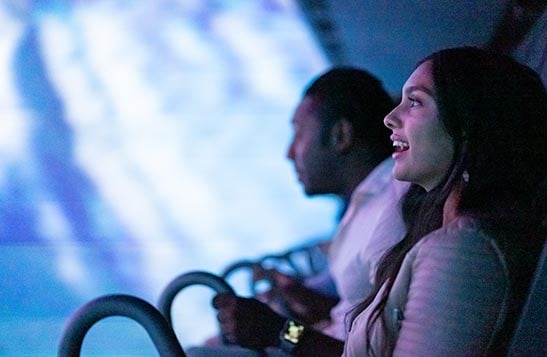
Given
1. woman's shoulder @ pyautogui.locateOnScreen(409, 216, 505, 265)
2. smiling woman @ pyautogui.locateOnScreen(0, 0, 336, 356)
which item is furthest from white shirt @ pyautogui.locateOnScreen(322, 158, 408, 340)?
smiling woman @ pyautogui.locateOnScreen(0, 0, 336, 356)

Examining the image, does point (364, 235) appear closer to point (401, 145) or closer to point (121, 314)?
point (401, 145)

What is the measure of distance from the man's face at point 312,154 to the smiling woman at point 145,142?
2.20 m

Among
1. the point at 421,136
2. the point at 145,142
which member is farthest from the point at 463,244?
the point at 145,142

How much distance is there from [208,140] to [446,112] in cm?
436

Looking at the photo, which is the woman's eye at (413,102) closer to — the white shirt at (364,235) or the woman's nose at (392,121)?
the woman's nose at (392,121)

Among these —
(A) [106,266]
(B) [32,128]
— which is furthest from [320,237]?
(B) [32,128]

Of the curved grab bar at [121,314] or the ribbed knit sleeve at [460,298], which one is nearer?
the ribbed knit sleeve at [460,298]

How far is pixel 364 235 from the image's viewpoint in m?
2.22

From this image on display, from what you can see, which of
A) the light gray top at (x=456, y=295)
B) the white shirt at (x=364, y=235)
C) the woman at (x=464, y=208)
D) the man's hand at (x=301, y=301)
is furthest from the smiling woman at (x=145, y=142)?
the light gray top at (x=456, y=295)

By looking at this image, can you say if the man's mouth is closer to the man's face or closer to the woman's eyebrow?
the woman's eyebrow

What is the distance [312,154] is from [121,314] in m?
1.29

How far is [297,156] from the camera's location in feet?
9.13

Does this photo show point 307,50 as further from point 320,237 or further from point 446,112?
point 446,112

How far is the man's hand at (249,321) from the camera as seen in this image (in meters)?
1.85
